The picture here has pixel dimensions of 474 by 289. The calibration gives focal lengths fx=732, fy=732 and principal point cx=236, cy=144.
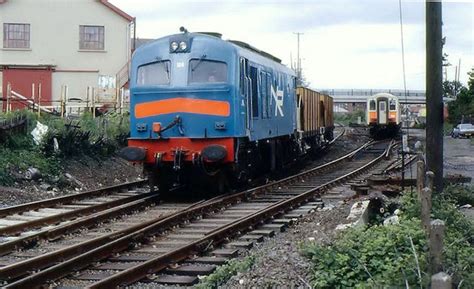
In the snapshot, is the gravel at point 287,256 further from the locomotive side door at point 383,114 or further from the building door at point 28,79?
the locomotive side door at point 383,114

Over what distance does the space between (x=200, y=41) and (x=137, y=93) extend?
1.59 m

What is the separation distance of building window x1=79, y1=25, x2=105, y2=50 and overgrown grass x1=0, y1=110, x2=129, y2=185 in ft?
54.7

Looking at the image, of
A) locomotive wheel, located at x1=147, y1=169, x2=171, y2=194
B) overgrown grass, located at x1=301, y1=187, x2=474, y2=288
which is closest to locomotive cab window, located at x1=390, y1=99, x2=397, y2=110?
locomotive wheel, located at x1=147, y1=169, x2=171, y2=194

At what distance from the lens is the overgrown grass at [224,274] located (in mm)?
6697

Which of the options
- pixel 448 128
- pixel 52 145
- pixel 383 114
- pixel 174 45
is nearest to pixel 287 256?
pixel 174 45

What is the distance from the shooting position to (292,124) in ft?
67.7

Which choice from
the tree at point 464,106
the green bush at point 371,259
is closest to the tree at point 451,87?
the tree at point 464,106

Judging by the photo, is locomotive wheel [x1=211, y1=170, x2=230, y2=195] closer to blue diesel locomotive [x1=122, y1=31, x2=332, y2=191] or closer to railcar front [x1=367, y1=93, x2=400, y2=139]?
blue diesel locomotive [x1=122, y1=31, x2=332, y2=191]

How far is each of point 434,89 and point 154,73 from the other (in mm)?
5700

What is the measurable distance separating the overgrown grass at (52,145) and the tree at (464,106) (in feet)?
125

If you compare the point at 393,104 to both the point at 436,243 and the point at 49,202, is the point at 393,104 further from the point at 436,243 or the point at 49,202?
the point at 436,243

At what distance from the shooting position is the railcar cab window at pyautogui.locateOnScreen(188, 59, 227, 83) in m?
13.8

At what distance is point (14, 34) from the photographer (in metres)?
37.3

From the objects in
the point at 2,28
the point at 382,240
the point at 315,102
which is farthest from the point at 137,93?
the point at 2,28
